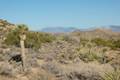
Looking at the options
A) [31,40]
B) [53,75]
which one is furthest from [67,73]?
[31,40]

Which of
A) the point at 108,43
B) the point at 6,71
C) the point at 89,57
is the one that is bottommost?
the point at 108,43

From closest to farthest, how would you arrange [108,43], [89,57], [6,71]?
[6,71]
[89,57]
[108,43]

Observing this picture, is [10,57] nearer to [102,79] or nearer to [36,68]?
[36,68]

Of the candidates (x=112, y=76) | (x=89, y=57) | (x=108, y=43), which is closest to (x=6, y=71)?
(x=112, y=76)

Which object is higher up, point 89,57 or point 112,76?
point 112,76

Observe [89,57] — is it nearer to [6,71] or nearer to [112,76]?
[6,71]

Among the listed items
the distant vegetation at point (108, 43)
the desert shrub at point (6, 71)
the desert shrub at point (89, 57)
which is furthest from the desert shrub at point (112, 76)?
the distant vegetation at point (108, 43)

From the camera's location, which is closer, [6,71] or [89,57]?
[6,71]

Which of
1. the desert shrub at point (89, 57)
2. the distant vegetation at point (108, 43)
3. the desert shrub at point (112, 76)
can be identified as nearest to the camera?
the desert shrub at point (112, 76)

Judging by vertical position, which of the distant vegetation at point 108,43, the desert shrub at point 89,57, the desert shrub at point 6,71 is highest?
the desert shrub at point 6,71

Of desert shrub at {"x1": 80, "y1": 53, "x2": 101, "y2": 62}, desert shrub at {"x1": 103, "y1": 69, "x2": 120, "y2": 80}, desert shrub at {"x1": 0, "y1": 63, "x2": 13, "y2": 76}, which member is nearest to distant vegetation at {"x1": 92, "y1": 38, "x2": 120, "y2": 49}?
desert shrub at {"x1": 80, "y1": 53, "x2": 101, "y2": 62}

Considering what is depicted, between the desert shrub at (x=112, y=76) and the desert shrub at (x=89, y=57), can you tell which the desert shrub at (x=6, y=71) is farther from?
the desert shrub at (x=89, y=57)

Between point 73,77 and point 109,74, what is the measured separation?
5.82 feet

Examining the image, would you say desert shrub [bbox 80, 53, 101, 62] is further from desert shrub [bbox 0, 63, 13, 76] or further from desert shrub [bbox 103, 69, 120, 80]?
desert shrub [bbox 103, 69, 120, 80]
